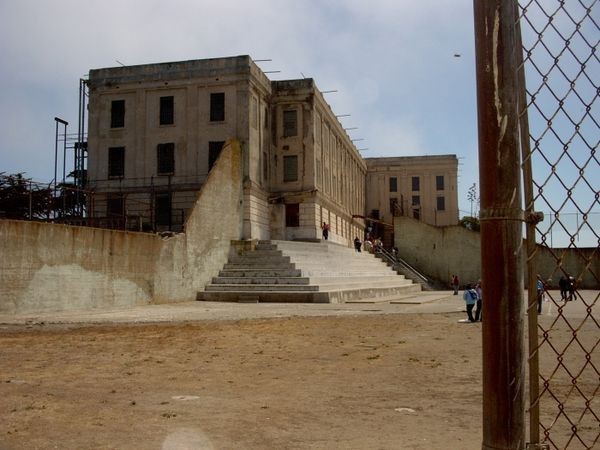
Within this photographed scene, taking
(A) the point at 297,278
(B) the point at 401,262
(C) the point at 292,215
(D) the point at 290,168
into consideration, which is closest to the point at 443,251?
(B) the point at 401,262

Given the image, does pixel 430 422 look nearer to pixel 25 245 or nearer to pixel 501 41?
pixel 501 41

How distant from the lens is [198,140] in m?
39.9

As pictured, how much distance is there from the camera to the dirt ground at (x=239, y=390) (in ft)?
16.0

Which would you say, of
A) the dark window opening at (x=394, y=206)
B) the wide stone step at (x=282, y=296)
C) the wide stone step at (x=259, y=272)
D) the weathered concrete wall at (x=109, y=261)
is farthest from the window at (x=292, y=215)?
the dark window opening at (x=394, y=206)

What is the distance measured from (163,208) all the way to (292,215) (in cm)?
920

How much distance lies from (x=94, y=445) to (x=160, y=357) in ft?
16.0

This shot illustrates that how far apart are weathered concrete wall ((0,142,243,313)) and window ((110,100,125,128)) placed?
13.5 metres

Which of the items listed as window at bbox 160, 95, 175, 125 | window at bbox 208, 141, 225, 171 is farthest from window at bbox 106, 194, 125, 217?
window at bbox 208, 141, 225, 171

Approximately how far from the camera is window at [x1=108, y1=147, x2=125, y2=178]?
40.7 meters

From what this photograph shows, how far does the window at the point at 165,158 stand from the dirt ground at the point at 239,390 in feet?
93.0

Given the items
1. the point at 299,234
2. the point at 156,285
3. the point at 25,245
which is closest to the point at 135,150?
the point at 299,234

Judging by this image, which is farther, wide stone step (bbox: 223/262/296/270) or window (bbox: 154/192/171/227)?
window (bbox: 154/192/171/227)

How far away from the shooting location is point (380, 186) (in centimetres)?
7188

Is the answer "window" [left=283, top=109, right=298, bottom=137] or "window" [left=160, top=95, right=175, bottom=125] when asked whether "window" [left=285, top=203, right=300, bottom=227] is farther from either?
"window" [left=160, top=95, right=175, bottom=125]
